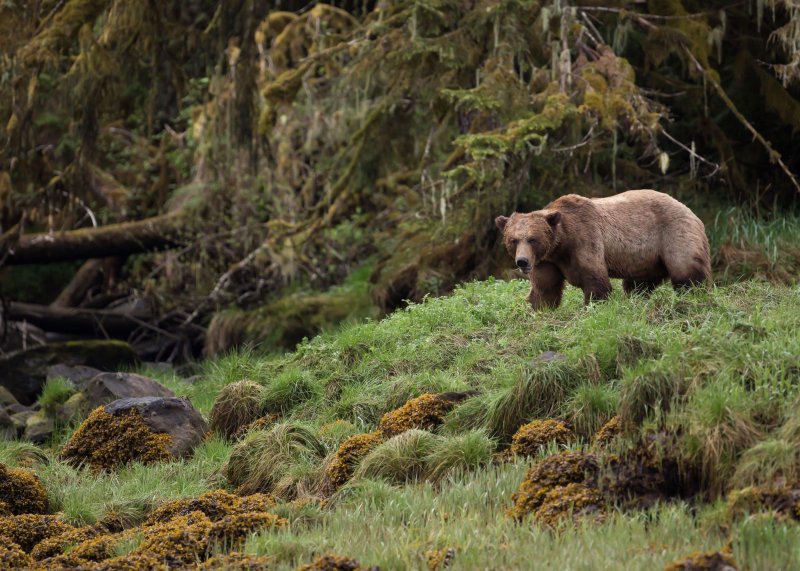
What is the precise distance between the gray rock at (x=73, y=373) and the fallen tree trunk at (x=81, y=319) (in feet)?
15.8

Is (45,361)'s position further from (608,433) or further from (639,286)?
(608,433)

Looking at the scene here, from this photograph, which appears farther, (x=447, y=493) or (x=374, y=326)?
(x=374, y=326)

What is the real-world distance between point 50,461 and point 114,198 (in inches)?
428

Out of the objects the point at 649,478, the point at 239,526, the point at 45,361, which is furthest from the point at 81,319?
the point at 649,478

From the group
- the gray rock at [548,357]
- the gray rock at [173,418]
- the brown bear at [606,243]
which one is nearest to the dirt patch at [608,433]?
the gray rock at [548,357]

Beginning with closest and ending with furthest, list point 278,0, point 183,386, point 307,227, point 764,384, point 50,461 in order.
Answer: point 764,384 < point 50,461 < point 183,386 < point 307,227 < point 278,0

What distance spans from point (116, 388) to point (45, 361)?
366 cm

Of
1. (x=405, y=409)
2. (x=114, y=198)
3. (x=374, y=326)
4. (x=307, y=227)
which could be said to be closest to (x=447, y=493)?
(x=405, y=409)

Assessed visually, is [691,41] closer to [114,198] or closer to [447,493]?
[447,493]

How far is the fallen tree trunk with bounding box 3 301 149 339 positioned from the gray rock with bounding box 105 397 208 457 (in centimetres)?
901

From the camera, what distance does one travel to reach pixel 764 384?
23.0 feet

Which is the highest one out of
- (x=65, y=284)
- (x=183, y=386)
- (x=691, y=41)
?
(x=691, y=41)

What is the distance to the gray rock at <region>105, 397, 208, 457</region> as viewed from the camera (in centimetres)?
1001

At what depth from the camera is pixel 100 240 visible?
18.3 m
